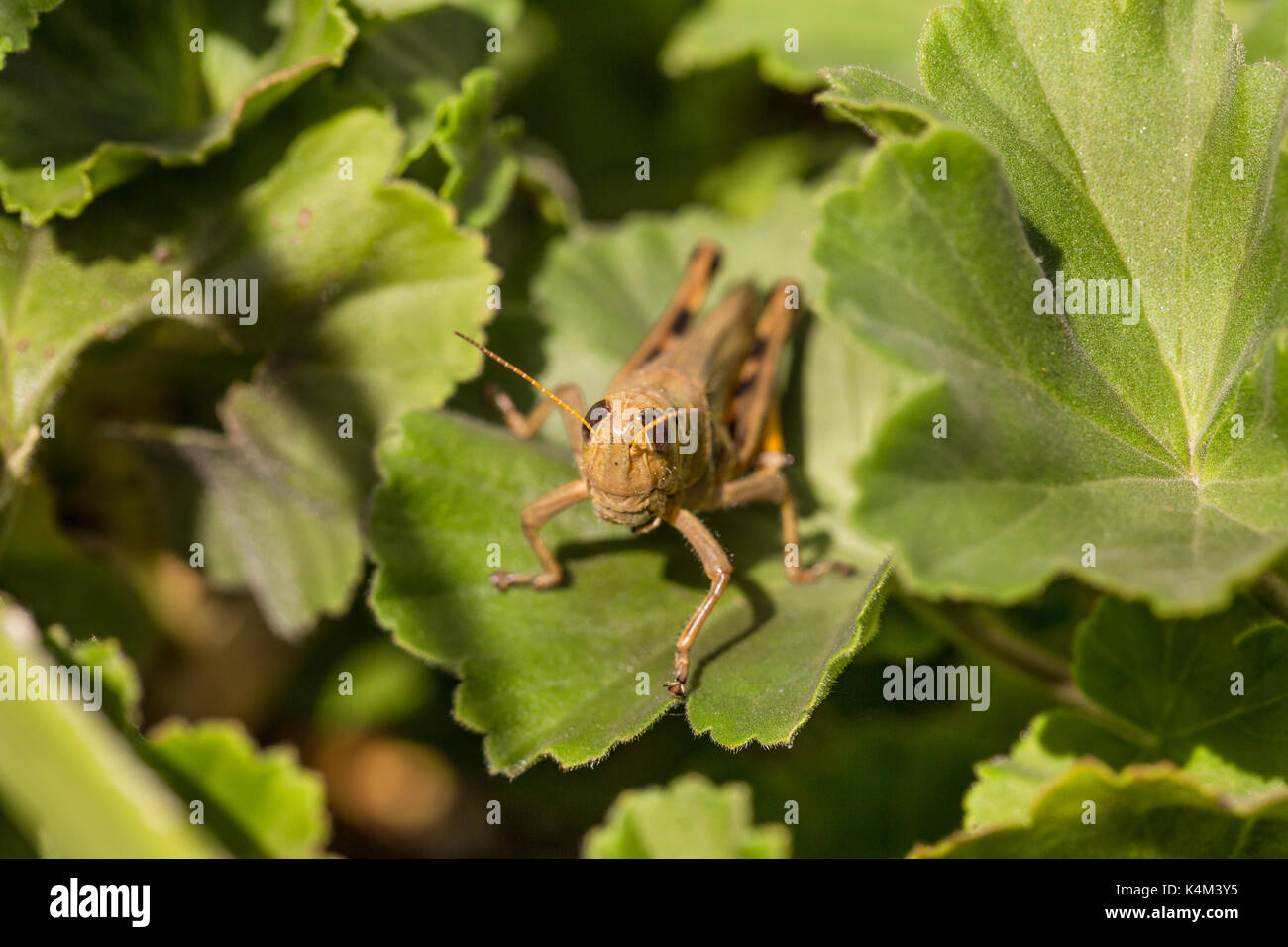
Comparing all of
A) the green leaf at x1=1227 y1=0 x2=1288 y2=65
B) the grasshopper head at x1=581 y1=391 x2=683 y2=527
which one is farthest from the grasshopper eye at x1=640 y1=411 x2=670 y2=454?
the green leaf at x1=1227 y1=0 x2=1288 y2=65

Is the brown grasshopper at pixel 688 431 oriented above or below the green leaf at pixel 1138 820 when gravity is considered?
above

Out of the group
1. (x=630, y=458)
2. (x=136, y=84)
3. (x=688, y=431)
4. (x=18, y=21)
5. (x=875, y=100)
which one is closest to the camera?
(x=875, y=100)

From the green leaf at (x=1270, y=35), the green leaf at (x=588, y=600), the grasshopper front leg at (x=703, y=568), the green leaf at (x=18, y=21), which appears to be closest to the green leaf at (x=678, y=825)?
the green leaf at (x=588, y=600)

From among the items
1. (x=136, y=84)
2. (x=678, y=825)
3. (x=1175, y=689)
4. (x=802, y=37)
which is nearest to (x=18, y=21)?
(x=136, y=84)

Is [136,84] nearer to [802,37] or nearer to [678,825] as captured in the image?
[802,37]

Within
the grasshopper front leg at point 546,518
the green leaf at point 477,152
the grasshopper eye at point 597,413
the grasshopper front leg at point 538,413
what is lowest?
the grasshopper front leg at point 546,518

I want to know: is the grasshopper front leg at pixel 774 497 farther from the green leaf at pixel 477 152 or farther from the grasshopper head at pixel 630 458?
the green leaf at pixel 477 152

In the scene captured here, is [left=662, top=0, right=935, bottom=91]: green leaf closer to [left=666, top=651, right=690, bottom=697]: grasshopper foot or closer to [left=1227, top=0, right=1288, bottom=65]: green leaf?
[left=1227, top=0, right=1288, bottom=65]: green leaf
